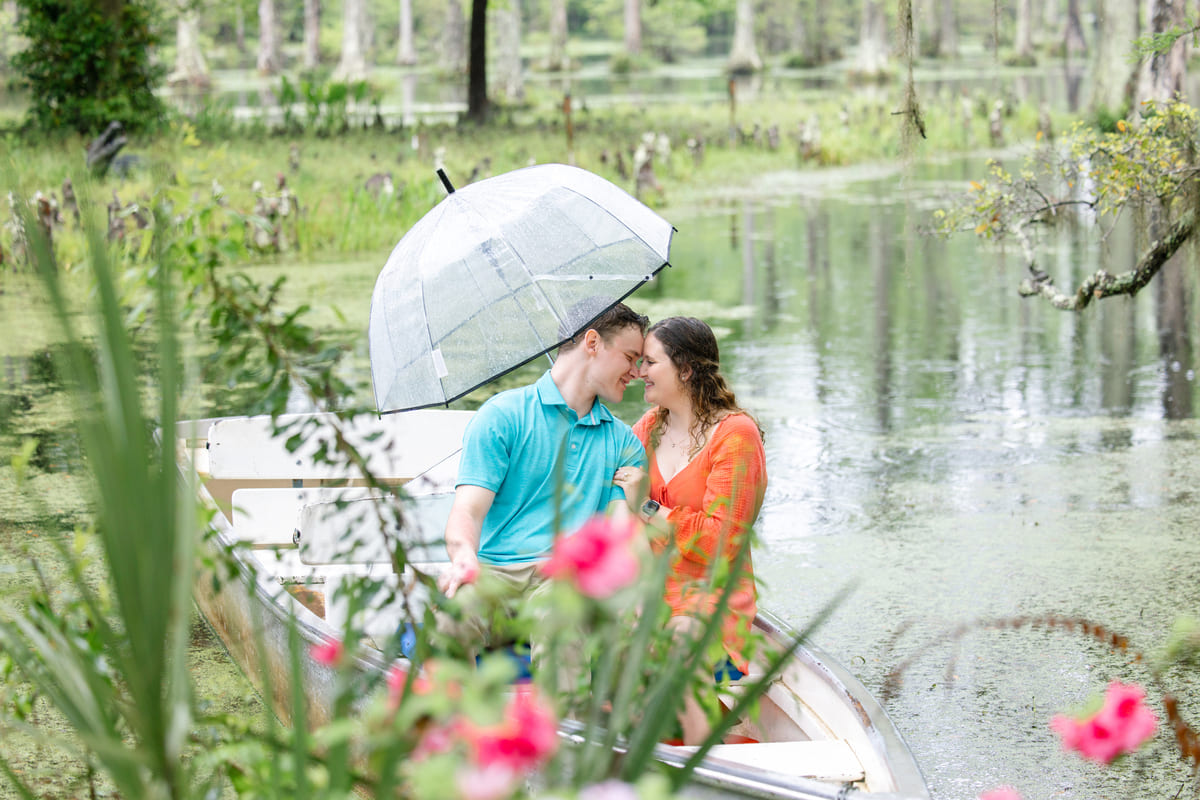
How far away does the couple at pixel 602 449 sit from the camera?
3.46 meters

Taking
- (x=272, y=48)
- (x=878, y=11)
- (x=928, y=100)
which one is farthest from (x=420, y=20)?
(x=928, y=100)

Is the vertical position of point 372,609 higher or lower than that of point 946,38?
lower

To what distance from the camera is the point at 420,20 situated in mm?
62969

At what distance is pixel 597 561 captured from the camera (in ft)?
4.17

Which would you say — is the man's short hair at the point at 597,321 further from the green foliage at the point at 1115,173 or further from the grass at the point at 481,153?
the green foliage at the point at 1115,173

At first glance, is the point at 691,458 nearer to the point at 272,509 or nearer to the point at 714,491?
the point at 714,491

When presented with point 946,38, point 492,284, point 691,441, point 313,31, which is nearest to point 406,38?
point 313,31

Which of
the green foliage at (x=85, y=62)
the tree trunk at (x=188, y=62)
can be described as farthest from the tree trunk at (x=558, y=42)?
the green foliage at (x=85, y=62)

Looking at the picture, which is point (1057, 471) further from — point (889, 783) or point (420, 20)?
point (420, 20)

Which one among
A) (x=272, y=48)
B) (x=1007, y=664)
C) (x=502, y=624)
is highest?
(x=272, y=48)

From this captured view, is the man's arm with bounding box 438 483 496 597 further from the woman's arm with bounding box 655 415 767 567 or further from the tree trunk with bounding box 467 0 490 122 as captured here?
the tree trunk with bounding box 467 0 490 122

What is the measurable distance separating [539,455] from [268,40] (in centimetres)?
4233

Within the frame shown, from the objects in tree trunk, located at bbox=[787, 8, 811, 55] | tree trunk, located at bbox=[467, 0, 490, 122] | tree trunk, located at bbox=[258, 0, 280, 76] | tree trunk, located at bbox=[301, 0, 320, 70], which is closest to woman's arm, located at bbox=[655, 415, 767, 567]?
tree trunk, located at bbox=[467, 0, 490, 122]

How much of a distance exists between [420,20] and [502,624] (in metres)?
64.1
